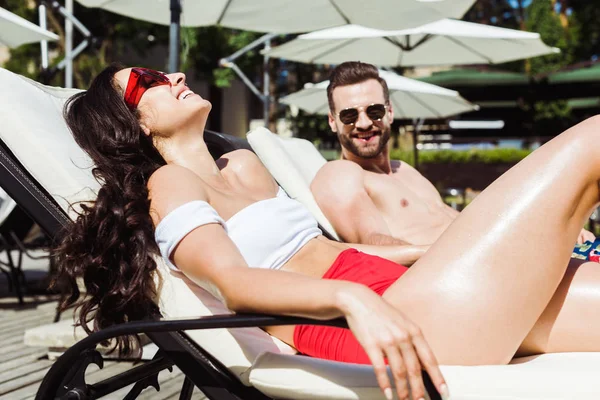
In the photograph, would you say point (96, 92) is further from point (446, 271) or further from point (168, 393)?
point (168, 393)

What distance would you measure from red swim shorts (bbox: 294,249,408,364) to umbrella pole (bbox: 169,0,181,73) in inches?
134

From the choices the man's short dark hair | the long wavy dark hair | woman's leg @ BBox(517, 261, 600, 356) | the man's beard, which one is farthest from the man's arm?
the long wavy dark hair

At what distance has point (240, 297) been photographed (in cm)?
147

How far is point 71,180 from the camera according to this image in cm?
189

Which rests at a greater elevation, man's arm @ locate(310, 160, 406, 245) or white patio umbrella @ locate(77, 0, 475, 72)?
white patio umbrella @ locate(77, 0, 475, 72)

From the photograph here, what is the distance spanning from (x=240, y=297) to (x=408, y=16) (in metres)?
4.29

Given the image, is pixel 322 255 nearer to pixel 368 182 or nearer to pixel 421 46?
pixel 368 182

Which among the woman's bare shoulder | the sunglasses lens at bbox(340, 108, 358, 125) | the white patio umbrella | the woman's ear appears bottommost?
the woman's bare shoulder

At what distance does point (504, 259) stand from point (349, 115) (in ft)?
6.77

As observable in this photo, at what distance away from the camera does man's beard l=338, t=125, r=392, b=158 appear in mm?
3525

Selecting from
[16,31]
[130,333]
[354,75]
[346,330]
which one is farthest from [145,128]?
[16,31]

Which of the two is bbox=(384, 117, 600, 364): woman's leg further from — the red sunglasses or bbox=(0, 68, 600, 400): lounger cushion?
the red sunglasses

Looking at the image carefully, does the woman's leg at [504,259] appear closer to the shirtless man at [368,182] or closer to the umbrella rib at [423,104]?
the shirtless man at [368,182]

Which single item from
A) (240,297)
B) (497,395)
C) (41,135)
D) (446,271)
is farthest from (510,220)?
(41,135)
